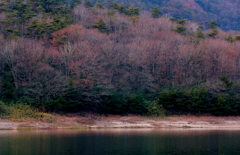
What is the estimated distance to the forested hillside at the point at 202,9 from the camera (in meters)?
143

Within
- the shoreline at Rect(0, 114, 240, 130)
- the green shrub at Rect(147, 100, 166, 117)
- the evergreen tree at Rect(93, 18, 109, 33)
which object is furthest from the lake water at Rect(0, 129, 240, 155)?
the evergreen tree at Rect(93, 18, 109, 33)

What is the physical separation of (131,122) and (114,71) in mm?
13165

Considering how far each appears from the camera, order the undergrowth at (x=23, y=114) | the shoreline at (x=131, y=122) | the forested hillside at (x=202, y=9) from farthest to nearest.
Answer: the forested hillside at (x=202, y=9) < the shoreline at (x=131, y=122) < the undergrowth at (x=23, y=114)

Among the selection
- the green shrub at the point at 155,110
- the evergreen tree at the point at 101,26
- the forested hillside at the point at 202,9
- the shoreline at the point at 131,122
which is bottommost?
the shoreline at the point at 131,122

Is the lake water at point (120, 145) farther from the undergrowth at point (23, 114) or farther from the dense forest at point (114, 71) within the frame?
the dense forest at point (114, 71)

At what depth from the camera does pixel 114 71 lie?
61.8 meters

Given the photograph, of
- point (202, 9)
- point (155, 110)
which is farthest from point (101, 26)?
point (202, 9)

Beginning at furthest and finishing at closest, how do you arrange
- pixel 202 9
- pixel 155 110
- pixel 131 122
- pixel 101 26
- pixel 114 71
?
pixel 202 9
pixel 101 26
pixel 114 71
pixel 155 110
pixel 131 122

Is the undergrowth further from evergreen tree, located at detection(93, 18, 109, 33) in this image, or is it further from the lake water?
evergreen tree, located at detection(93, 18, 109, 33)

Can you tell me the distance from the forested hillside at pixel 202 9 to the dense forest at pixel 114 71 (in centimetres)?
6706

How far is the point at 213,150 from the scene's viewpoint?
102 feet

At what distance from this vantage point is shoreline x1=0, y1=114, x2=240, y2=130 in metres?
47.2

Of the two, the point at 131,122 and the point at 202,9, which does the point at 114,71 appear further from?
the point at 202,9

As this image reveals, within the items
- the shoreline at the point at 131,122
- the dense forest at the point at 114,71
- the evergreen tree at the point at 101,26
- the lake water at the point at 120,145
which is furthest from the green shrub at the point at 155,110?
the evergreen tree at the point at 101,26
